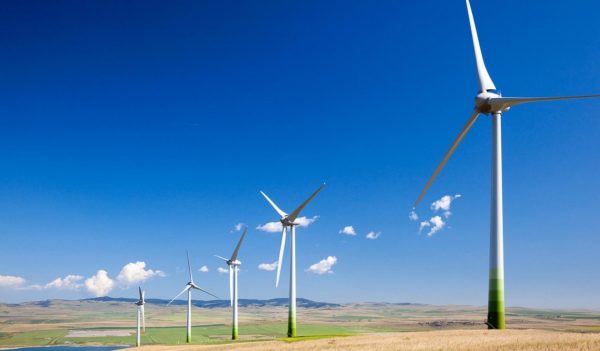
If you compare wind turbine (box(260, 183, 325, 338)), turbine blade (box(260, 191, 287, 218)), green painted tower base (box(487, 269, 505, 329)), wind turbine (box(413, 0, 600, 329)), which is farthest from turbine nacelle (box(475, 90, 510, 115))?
turbine blade (box(260, 191, 287, 218))

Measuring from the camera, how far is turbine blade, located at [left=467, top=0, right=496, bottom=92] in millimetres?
51969

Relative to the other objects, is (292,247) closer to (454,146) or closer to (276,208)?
(276,208)

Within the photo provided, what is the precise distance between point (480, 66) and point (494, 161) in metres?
12.5

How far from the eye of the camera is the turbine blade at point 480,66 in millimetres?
51969

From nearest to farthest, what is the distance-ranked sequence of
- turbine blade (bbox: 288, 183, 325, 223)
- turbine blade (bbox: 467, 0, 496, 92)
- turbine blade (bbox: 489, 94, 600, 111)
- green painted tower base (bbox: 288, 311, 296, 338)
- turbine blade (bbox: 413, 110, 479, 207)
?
turbine blade (bbox: 489, 94, 600, 111)
turbine blade (bbox: 413, 110, 479, 207)
turbine blade (bbox: 467, 0, 496, 92)
green painted tower base (bbox: 288, 311, 296, 338)
turbine blade (bbox: 288, 183, 325, 223)

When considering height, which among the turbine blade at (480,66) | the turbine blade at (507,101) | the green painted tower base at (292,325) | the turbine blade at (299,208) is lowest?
the green painted tower base at (292,325)

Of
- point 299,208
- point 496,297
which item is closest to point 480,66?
point 496,297

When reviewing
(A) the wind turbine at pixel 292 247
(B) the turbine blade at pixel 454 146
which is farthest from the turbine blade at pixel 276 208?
(B) the turbine blade at pixel 454 146

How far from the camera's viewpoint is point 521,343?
3131 cm

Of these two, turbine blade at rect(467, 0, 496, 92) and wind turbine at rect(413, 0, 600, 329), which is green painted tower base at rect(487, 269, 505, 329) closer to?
wind turbine at rect(413, 0, 600, 329)

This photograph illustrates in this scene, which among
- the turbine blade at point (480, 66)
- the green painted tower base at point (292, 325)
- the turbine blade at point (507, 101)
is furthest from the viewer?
the green painted tower base at point (292, 325)

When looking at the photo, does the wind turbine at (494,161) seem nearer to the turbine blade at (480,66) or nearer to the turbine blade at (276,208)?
the turbine blade at (480,66)

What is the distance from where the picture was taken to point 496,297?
42.4 m

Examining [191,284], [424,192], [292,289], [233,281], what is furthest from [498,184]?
[191,284]
